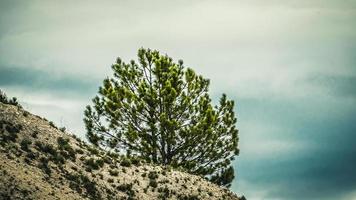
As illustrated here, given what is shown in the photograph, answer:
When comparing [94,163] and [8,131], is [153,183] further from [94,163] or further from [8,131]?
[8,131]

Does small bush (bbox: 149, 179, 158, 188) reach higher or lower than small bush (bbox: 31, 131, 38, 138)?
lower

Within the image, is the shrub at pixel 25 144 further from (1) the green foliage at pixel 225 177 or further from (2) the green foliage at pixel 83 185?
(1) the green foliage at pixel 225 177

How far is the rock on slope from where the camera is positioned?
60.5ft

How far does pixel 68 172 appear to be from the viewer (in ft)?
69.1

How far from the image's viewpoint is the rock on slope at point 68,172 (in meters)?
18.4

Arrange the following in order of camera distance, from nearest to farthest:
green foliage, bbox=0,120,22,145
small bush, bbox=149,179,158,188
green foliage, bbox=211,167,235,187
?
1. green foliage, bbox=0,120,22,145
2. small bush, bbox=149,179,158,188
3. green foliage, bbox=211,167,235,187

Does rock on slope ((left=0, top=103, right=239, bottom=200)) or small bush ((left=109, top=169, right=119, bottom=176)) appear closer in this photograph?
rock on slope ((left=0, top=103, right=239, bottom=200))

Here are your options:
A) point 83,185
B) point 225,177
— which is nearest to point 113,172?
point 83,185

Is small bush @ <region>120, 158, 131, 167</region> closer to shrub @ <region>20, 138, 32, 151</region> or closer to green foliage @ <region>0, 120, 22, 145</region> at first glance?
shrub @ <region>20, 138, 32, 151</region>

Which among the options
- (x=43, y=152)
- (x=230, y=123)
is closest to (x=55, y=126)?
(x=43, y=152)

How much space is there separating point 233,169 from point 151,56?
360 inches

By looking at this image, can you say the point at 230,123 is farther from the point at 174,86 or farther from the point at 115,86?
the point at 115,86

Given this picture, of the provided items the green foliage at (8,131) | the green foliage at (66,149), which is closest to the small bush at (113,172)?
the green foliage at (66,149)

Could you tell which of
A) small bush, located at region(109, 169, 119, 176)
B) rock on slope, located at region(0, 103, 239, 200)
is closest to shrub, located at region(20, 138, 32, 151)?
rock on slope, located at region(0, 103, 239, 200)
